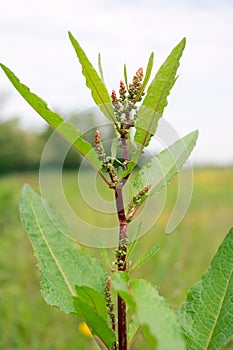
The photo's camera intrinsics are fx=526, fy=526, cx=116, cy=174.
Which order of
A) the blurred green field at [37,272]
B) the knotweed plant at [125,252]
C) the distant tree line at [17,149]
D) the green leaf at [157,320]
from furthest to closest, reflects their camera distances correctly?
the distant tree line at [17,149] → the blurred green field at [37,272] → the knotweed plant at [125,252] → the green leaf at [157,320]

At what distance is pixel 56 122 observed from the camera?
0.70 m

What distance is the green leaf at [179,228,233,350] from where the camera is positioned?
788 millimetres

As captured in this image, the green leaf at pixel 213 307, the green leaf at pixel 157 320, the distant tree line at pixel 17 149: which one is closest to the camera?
the green leaf at pixel 157 320

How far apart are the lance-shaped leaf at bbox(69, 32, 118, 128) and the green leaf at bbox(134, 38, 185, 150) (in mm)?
39

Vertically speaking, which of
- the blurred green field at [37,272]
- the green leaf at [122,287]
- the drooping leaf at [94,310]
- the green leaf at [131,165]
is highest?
the green leaf at [131,165]

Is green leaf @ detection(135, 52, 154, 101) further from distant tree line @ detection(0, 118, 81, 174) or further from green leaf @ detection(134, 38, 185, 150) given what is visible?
distant tree line @ detection(0, 118, 81, 174)

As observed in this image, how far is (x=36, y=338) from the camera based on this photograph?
10.9 ft

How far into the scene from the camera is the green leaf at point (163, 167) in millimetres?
811

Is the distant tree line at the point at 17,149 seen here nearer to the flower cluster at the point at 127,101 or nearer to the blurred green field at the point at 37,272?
the blurred green field at the point at 37,272

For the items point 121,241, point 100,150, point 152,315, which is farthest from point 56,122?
point 152,315

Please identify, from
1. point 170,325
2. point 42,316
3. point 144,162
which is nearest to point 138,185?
point 144,162

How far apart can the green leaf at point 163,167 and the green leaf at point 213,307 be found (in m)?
0.13

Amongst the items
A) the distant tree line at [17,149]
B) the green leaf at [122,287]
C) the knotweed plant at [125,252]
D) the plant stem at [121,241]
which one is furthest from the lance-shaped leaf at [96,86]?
the distant tree line at [17,149]

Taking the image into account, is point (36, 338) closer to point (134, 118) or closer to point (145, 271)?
point (145, 271)
